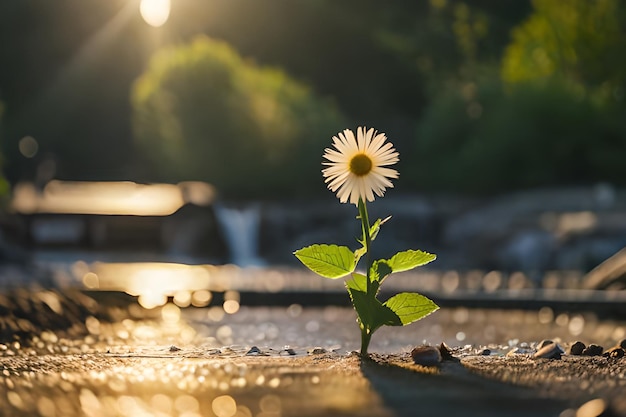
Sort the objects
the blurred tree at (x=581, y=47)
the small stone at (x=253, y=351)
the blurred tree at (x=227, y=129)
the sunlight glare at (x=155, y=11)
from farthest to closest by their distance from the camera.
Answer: the sunlight glare at (x=155, y=11), the blurred tree at (x=581, y=47), the blurred tree at (x=227, y=129), the small stone at (x=253, y=351)

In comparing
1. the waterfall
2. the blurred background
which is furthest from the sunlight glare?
the waterfall

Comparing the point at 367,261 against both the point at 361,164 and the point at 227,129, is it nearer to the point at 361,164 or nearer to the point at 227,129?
the point at 361,164

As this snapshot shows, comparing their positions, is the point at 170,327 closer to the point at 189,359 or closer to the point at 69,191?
the point at 189,359

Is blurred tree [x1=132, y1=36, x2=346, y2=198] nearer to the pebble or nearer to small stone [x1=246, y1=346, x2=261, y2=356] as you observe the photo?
small stone [x1=246, y1=346, x2=261, y2=356]

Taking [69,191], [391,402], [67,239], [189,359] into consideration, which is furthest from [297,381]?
[69,191]

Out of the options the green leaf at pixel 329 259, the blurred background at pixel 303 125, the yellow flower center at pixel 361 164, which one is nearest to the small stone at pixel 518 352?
the green leaf at pixel 329 259

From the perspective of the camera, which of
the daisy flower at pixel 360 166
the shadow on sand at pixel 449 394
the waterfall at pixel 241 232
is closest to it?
the shadow on sand at pixel 449 394

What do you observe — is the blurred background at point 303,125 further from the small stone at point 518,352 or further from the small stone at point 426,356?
the small stone at point 426,356
